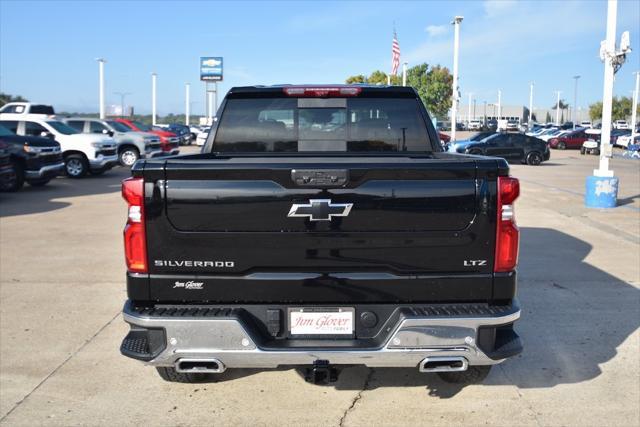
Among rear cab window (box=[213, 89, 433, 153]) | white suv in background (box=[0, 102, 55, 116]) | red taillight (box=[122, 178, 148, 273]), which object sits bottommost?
red taillight (box=[122, 178, 148, 273])

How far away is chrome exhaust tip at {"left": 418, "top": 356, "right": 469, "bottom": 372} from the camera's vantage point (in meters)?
Answer: 3.40

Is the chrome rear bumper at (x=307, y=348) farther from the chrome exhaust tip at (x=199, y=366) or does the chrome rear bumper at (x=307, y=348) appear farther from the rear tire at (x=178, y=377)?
the rear tire at (x=178, y=377)

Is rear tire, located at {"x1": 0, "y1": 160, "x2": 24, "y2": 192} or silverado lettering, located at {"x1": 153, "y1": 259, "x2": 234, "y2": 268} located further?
rear tire, located at {"x1": 0, "y1": 160, "x2": 24, "y2": 192}

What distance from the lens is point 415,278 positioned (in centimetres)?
343

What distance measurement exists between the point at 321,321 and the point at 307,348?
168mm

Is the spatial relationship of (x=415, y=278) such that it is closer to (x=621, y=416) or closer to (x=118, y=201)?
(x=621, y=416)

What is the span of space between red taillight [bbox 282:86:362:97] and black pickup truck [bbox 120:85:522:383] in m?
1.36

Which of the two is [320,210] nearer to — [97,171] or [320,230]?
[320,230]

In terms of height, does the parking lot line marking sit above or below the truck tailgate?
below

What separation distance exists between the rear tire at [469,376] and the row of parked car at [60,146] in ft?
43.9

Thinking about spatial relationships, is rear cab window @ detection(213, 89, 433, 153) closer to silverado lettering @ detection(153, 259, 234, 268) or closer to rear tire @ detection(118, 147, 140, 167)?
silverado lettering @ detection(153, 259, 234, 268)

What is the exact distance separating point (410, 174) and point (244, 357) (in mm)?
1315

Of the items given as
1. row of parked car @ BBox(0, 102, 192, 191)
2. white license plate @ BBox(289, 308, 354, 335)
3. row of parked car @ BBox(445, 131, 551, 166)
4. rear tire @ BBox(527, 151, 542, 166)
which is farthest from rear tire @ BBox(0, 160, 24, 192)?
rear tire @ BBox(527, 151, 542, 166)

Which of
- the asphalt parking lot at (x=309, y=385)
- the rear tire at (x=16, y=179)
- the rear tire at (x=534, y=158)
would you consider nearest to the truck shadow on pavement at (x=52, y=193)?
the rear tire at (x=16, y=179)
